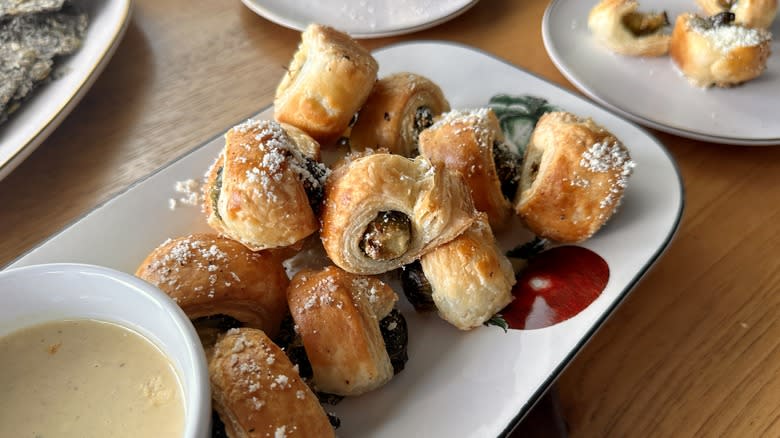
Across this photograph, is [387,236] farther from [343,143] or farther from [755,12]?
[755,12]

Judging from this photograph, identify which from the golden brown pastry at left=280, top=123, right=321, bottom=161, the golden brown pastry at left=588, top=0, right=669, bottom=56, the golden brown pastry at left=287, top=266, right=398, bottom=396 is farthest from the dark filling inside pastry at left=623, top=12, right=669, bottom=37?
the golden brown pastry at left=287, top=266, right=398, bottom=396

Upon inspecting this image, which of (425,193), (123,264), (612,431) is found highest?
(425,193)

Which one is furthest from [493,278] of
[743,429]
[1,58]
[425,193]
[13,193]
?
[1,58]

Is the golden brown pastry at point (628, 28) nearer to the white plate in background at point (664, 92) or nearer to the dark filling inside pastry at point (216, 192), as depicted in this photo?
the white plate in background at point (664, 92)

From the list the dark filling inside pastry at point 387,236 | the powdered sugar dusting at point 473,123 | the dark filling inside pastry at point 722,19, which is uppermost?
the dark filling inside pastry at point 722,19

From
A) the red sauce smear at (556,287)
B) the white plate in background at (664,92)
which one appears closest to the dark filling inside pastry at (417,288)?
the red sauce smear at (556,287)

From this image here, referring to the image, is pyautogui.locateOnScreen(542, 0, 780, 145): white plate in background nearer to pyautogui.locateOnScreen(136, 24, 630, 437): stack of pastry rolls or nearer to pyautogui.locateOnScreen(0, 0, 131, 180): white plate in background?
pyautogui.locateOnScreen(136, 24, 630, 437): stack of pastry rolls

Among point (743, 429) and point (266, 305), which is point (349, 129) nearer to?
point (266, 305)
